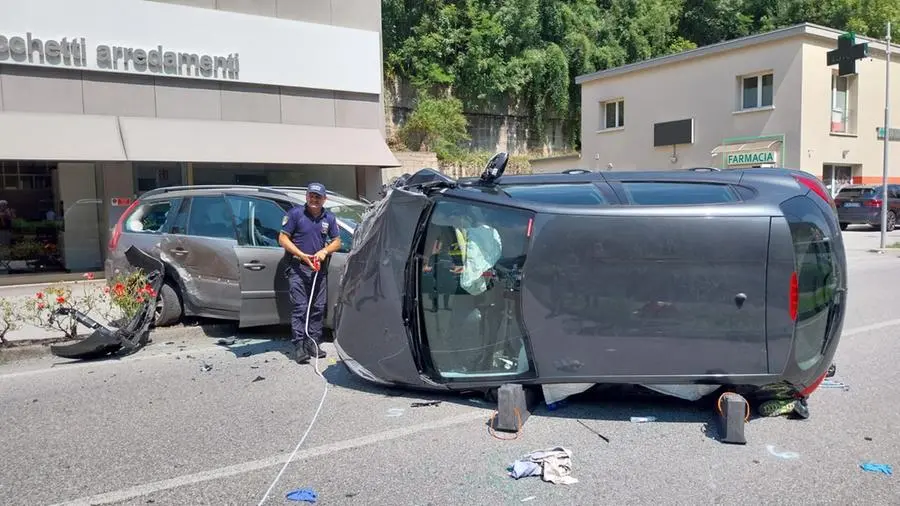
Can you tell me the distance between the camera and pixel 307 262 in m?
6.44

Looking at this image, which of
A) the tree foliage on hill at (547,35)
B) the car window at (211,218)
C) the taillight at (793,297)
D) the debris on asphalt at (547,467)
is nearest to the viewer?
the debris on asphalt at (547,467)

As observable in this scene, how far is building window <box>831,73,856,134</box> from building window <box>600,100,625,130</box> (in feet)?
26.4

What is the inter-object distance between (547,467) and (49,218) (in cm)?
1233

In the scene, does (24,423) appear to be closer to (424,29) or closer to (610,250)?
(610,250)

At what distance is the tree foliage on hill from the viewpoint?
29.9 m

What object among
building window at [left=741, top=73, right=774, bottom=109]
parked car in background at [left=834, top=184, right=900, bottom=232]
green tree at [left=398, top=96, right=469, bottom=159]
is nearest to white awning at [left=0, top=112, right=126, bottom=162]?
green tree at [left=398, top=96, right=469, bottom=159]

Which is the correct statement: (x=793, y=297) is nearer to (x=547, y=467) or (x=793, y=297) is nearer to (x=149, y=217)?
(x=547, y=467)

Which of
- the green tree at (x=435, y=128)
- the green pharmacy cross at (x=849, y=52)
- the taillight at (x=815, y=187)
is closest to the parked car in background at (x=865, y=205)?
the green pharmacy cross at (x=849, y=52)

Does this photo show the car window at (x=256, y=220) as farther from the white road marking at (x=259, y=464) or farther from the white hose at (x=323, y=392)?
the white road marking at (x=259, y=464)

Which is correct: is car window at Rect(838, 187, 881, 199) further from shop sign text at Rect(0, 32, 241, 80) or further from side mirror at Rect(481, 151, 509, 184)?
side mirror at Rect(481, 151, 509, 184)

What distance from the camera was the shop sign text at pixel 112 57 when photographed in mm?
11547

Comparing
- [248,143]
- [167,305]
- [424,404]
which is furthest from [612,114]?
[424,404]

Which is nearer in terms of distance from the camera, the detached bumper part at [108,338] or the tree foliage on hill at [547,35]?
the detached bumper part at [108,338]

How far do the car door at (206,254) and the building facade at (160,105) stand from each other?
15.0 ft
